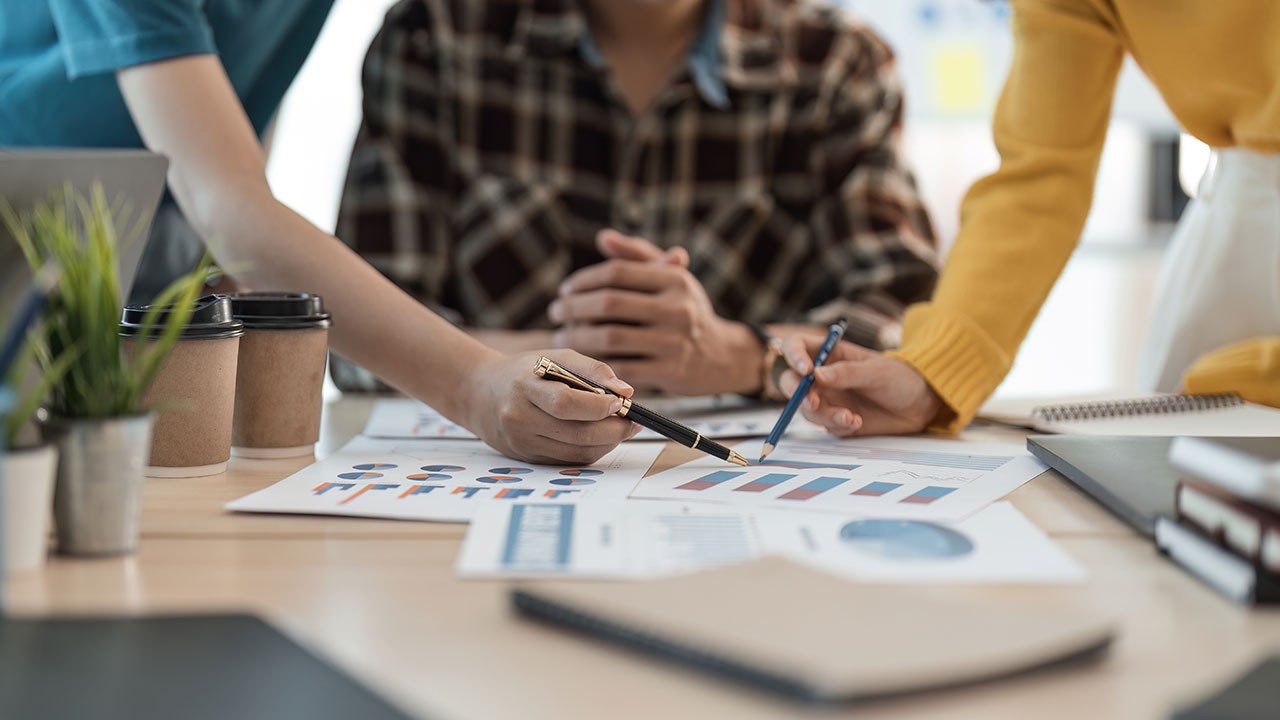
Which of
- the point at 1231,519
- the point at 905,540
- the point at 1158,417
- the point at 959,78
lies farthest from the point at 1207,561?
the point at 959,78

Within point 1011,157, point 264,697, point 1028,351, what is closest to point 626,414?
point 264,697

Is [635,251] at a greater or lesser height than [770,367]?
greater

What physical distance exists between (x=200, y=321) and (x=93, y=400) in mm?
224

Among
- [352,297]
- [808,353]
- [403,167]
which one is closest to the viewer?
[352,297]

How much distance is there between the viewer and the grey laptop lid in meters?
0.73

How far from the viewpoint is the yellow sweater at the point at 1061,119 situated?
1.18m

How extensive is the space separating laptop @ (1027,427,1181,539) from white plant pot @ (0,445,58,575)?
24.5 inches

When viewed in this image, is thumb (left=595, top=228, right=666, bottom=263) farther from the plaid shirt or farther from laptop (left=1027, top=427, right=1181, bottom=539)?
laptop (left=1027, top=427, right=1181, bottom=539)

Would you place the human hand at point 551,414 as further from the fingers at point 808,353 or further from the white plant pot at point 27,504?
the white plant pot at point 27,504

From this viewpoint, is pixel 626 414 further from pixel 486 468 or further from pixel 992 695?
pixel 992 695

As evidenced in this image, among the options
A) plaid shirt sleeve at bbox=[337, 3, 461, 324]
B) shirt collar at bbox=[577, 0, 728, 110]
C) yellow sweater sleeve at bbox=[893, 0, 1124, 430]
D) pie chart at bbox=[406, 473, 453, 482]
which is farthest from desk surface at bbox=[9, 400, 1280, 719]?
shirt collar at bbox=[577, 0, 728, 110]

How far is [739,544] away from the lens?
26.8 inches

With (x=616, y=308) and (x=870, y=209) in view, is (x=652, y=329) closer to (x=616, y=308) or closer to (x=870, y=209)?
(x=616, y=308)

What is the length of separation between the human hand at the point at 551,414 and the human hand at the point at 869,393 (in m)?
0.21
